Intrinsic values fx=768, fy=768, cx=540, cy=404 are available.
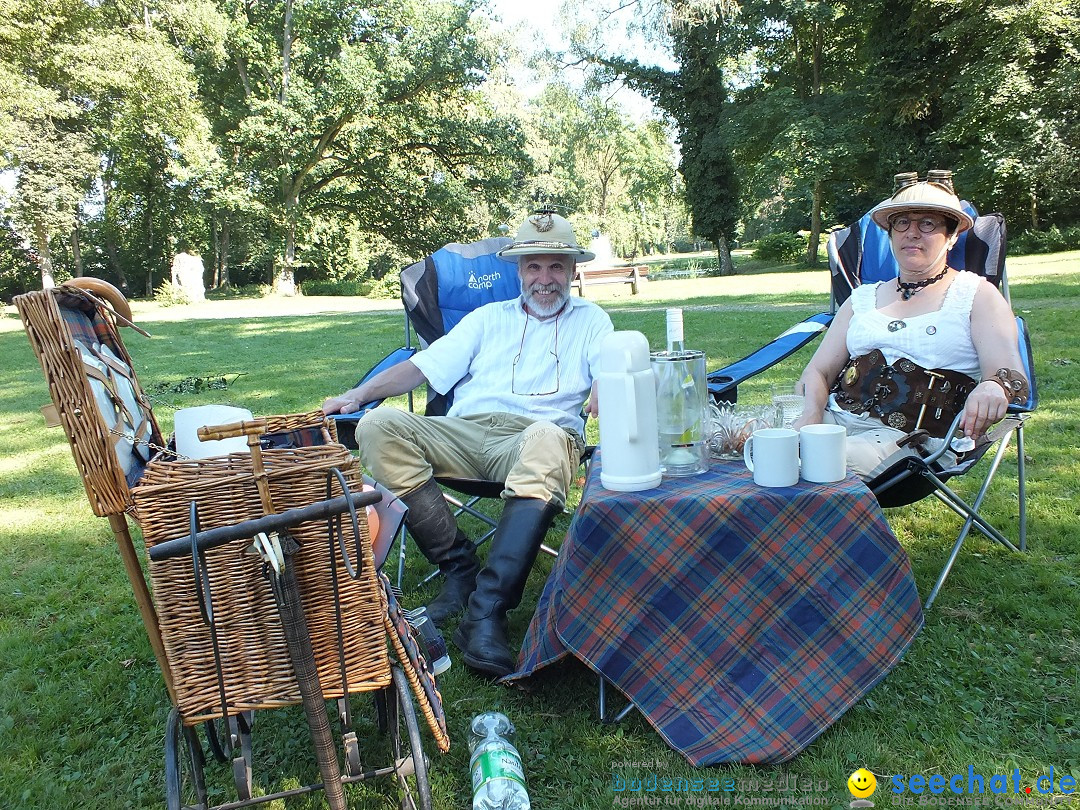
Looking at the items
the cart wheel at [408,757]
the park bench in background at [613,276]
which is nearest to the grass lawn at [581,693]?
the cart wheel at [408,757]

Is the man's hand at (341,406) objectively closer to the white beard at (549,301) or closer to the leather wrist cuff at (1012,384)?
the white beard at (549,301)

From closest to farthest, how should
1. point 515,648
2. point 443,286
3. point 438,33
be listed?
1. point 515,648
2. point 443,286
3. point 438,33

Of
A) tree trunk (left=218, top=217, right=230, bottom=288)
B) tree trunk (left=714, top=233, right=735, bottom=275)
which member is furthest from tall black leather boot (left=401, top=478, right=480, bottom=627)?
tree trunk (left=218, top=217, right=230, bottom=288)

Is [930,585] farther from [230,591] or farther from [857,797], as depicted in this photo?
[230,591]

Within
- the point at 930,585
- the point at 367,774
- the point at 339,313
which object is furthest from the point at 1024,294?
the point at 339,313

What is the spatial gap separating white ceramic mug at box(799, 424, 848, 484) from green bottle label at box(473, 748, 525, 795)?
992 mm

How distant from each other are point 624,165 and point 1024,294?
106 ft

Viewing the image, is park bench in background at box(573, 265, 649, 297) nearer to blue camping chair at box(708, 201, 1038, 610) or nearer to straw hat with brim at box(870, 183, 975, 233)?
blue camping chair at box(708, 201, 1038, 610)

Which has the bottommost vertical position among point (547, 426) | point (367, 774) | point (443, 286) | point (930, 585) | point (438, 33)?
point (930, 585)

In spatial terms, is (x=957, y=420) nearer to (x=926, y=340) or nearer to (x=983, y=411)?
(x=983, y=411)

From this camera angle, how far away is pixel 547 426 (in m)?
2.52

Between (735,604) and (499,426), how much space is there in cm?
125

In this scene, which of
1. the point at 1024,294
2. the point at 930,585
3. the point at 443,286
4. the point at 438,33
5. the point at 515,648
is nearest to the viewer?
the point at 515,648

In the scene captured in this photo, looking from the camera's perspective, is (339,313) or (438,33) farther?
(438,33)
